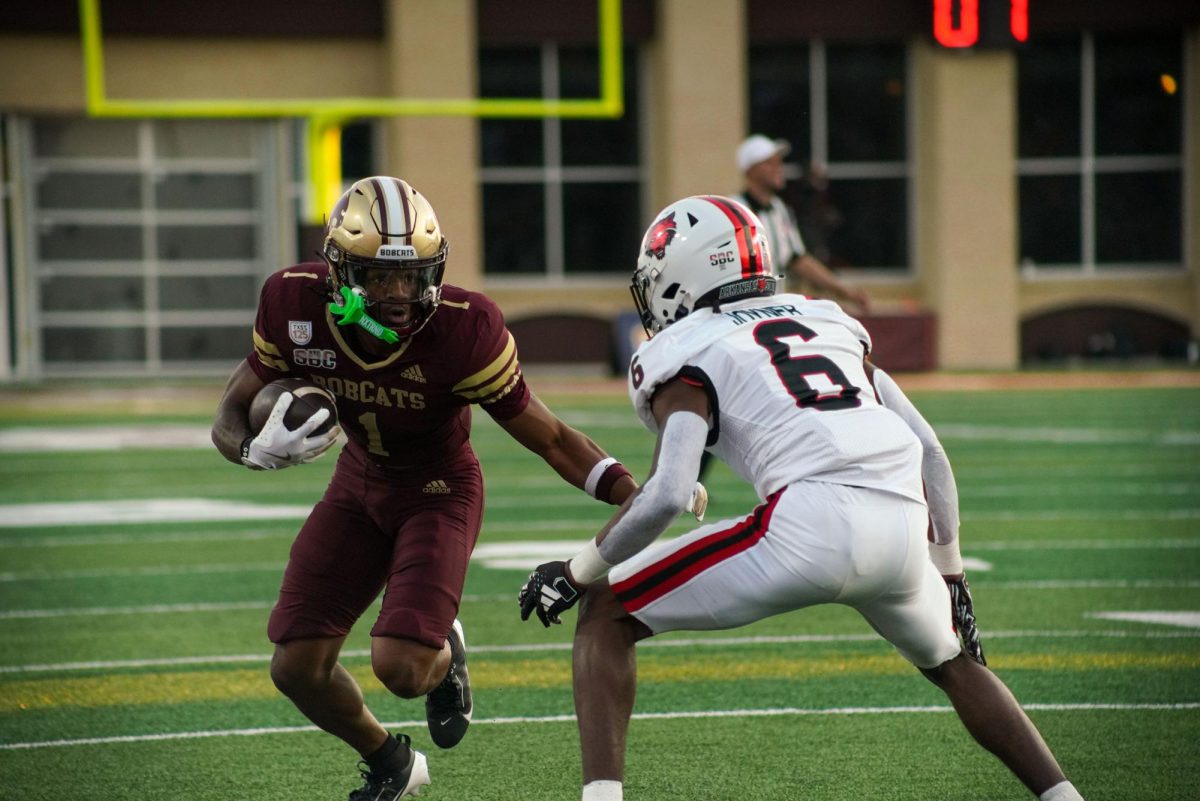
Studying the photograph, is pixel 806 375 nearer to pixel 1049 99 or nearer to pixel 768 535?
pixel 768 535

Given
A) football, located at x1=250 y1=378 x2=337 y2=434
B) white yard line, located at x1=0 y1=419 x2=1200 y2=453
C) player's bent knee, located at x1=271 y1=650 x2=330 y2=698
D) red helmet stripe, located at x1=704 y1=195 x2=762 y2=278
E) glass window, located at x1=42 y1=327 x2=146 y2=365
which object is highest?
red helmet stripe, located at x1=704 y1=195 x2=762 y2=278

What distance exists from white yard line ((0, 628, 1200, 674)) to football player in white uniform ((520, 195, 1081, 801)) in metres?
2.72

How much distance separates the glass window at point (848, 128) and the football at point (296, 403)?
69.5 feet

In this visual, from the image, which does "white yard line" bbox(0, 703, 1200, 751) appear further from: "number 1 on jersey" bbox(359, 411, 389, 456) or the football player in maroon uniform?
"number 1 on jersey" bbox(359, 411, 389, 456)

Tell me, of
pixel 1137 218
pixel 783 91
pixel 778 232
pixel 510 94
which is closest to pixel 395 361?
pixel 778 232

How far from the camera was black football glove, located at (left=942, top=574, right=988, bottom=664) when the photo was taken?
4172 millimetres

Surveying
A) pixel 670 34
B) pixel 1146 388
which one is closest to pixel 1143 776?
pixel 1146 388

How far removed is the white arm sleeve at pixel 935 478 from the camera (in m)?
4.18

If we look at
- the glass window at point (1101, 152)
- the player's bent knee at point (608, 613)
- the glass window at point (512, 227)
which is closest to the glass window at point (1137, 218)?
the glass window at point (1101, 152)

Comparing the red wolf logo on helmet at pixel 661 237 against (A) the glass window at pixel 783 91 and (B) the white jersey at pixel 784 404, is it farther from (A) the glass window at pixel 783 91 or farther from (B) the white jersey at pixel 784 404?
(A) the glass window at pixel 783 91

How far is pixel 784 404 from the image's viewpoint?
3.94 meters

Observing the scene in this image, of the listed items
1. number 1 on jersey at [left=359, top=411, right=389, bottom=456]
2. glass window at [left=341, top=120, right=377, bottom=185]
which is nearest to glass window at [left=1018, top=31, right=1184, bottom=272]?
glass window at [left=341, top=120, right=377, bottom=185]

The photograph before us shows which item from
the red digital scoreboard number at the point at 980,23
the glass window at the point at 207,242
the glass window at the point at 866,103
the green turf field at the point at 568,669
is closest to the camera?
the green turf field at the point at 568,669

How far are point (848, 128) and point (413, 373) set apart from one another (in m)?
21.7
